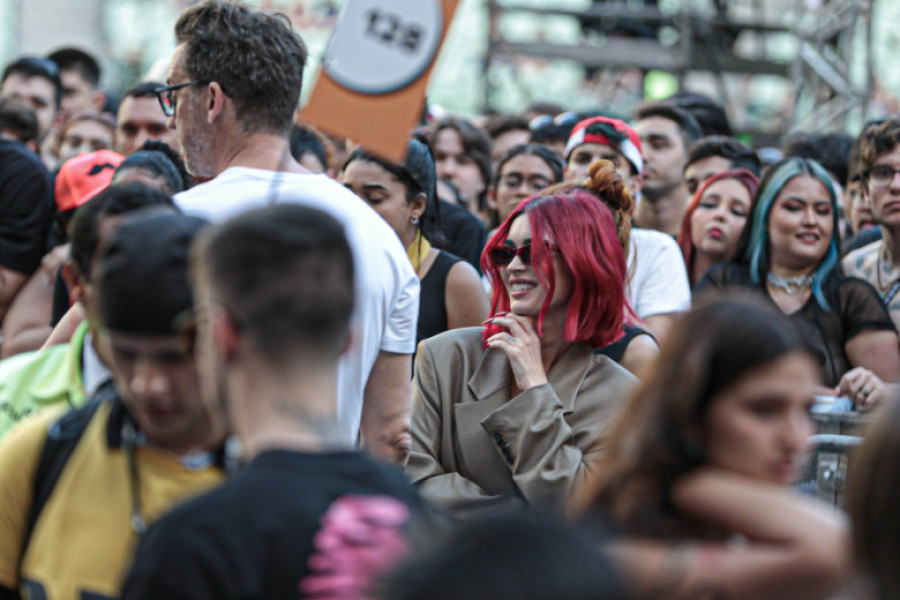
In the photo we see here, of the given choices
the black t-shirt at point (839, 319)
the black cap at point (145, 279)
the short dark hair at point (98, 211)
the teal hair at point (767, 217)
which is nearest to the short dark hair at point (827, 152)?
the teal hair at point (767, 217)

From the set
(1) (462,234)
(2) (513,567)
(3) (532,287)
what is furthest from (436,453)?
(1) (462,234)

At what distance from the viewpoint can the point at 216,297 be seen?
1772 mm

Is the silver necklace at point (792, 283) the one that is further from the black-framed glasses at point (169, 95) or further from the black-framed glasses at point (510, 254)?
the black-framed glasses at point (169, 95)

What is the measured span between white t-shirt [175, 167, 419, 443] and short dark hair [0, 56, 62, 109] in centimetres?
552

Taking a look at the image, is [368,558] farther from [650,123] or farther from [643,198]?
[650,123]

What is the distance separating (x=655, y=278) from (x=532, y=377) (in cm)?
174

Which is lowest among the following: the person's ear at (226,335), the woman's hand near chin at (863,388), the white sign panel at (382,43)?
the woman's hand near chin at (863,388)

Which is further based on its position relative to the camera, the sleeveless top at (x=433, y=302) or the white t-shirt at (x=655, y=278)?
the white t-shirt at (x=655, y=278)

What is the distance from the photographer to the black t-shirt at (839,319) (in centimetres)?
496

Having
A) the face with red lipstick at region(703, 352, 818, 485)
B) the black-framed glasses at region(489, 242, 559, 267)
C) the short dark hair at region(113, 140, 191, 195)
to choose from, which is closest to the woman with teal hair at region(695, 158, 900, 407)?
the black-framed glasses at region(489, 242, 559, 267)

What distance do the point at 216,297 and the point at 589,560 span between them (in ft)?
2.36

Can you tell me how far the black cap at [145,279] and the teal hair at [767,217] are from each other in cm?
367

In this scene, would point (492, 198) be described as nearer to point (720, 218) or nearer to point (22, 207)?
point (720, 218)

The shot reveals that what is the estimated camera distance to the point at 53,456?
6.70 ft
